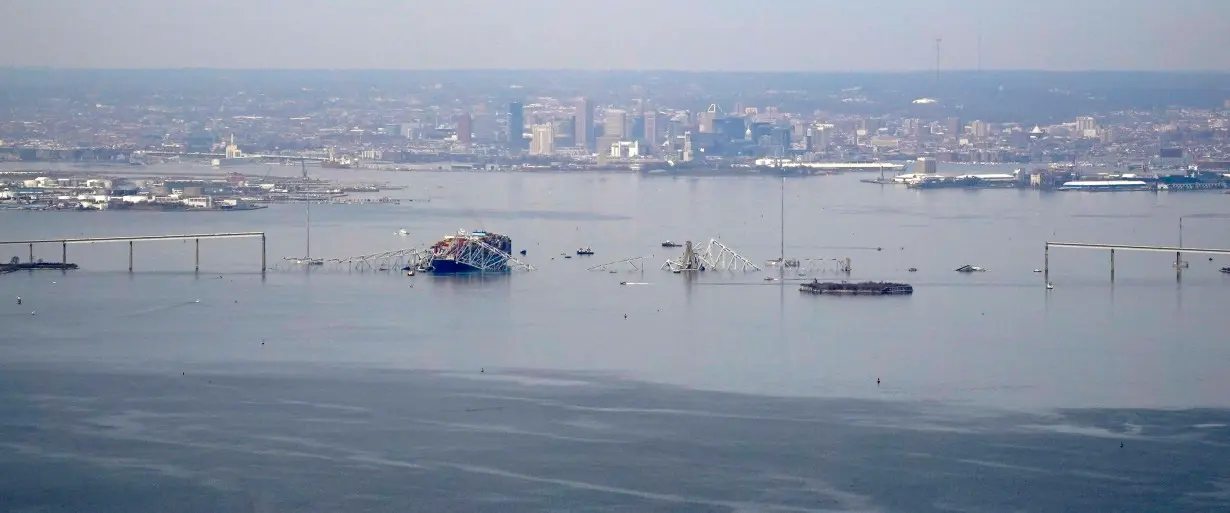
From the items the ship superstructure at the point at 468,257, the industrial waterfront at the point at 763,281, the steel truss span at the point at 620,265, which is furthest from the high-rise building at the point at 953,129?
the ship superstructure at the point at 468,257

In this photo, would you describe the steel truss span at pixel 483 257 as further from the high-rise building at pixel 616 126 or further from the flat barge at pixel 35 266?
the high-rise building at pixel 616 126

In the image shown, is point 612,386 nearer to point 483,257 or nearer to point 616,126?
point 483,257

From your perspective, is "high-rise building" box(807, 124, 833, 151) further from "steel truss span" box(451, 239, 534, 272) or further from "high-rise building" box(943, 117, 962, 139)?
"steel truss span" box(451, 239, 534, 272)

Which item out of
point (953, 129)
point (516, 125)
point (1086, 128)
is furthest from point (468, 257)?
point (1086, 128)

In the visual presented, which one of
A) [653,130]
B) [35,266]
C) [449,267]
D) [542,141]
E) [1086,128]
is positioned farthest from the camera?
[653,130]

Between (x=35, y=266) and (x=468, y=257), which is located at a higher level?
(x=468, y=257)

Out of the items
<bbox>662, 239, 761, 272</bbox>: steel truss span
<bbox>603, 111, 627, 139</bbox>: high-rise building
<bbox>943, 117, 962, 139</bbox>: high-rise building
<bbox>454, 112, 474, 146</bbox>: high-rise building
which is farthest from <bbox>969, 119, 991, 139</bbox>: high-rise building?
<bbox>662, 239, 761, 272</bbox>: steel truss span

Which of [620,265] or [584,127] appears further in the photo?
[584,127]


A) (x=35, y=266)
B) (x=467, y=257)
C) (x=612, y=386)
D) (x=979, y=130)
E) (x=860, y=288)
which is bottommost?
(x=612, y=386)
